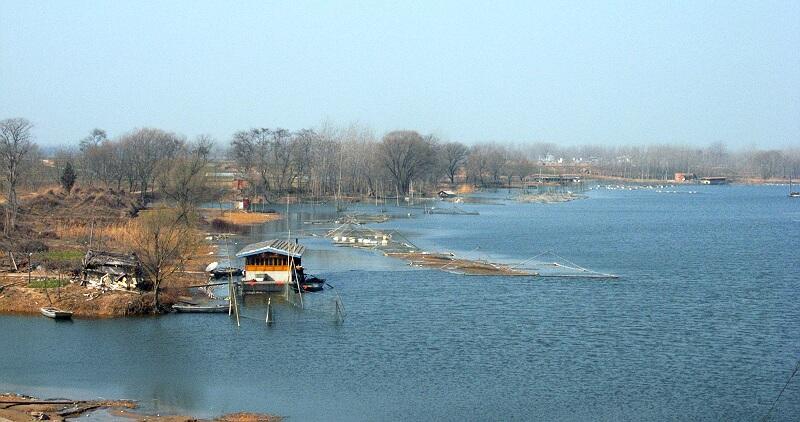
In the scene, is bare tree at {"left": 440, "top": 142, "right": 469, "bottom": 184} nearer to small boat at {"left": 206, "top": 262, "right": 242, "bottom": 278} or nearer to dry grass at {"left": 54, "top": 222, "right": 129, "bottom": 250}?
dry grass at {"left": 54, "top": 222, "right": 129, "bottom": 250}

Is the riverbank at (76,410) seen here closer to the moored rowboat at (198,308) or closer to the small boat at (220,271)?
the moored rowboat at (198,308)

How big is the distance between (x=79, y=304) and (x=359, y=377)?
33.9ft

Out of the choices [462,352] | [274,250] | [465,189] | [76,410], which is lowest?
[462,352]

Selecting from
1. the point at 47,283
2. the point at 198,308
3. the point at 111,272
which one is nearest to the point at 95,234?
the point at 47,283

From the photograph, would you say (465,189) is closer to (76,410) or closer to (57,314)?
(57,314)

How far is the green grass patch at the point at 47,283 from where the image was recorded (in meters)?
27.1

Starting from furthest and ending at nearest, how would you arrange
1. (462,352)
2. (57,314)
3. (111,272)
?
1. (111,272)
2. (57,314)
3. (462,352)

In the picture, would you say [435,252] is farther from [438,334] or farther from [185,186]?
[438,334]

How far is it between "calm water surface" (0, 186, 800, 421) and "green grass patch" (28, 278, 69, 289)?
2.02 metres

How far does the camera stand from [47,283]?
27328mm

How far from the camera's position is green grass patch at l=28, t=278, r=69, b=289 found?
2712cm

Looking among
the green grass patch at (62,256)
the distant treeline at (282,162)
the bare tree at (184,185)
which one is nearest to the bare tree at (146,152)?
the distant treeline at (282,162)

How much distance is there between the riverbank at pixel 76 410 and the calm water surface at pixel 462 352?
580 millimetres

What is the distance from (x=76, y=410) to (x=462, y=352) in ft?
30.0
